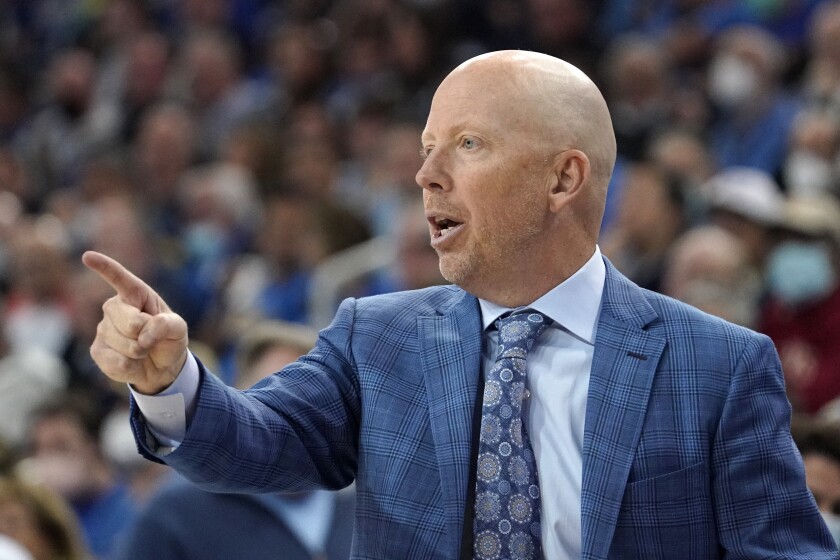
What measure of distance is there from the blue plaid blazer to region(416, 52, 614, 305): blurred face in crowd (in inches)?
4.7

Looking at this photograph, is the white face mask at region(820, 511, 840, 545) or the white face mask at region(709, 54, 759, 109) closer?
the white face mask at region(820, 511, 840, 545)

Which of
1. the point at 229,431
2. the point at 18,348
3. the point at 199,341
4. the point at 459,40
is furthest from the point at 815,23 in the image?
the point at 229,431

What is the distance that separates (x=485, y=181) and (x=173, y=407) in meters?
0.64

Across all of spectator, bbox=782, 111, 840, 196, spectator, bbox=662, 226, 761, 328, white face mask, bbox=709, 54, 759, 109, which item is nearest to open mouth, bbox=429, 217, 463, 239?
spectator, bbox=662, 226, 761, 328

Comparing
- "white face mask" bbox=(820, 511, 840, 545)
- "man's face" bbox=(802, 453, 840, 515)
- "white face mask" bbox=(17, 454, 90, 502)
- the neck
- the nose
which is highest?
the nose

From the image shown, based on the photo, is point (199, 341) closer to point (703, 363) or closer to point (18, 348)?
point (18, 348)

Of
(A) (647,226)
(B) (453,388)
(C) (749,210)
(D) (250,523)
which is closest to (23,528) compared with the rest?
(D) (250,523)

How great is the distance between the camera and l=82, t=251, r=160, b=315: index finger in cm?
197

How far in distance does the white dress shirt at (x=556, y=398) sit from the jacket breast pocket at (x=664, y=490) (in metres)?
0.09

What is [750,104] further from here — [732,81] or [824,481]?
[824,481]

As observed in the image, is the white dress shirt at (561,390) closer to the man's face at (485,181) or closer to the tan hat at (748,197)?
the man's face at (485,181)

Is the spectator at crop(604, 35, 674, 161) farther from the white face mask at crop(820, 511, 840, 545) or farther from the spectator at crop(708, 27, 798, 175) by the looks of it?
the white face mask at crop(820, 511, 840, 545)

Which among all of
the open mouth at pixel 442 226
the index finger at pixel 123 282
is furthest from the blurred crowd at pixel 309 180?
the index finger at pixel 123 282

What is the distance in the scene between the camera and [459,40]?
8.50m
